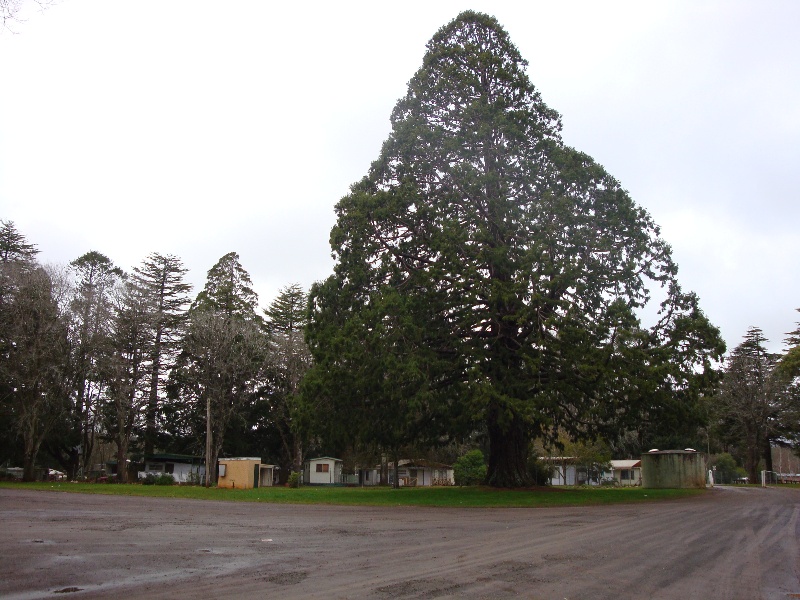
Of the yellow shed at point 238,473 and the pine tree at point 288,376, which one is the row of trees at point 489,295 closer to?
the yellow shed at point 238,473

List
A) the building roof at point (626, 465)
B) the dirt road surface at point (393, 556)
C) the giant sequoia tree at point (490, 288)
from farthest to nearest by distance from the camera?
the building roof at point (626, 465) → the giant sequoia tree at point (490, 288) → the dirt road surface at point (393, 556)

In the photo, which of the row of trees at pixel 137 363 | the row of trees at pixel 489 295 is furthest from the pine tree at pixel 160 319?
the row of trees at pixel 489 295

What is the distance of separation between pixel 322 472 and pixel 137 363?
61.2ft

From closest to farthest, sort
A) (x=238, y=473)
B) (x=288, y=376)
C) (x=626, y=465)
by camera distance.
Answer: (x=238, y=473)
(x=288, y=376)
(x=626, y=465)

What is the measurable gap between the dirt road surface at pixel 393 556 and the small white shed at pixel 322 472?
42.3 metres

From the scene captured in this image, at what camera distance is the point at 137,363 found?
162 feet

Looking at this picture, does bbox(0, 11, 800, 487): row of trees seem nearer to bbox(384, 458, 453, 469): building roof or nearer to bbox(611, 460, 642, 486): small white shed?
bbox(384, 458, 453, 469): building roof

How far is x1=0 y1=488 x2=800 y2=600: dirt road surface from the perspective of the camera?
7512mm

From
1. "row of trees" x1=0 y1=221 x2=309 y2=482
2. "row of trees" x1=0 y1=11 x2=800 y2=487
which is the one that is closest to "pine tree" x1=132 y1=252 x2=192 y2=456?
"row of trees" x1=0 y1=221 x2=309 y2=482

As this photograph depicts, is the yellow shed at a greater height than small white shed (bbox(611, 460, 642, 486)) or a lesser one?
greater

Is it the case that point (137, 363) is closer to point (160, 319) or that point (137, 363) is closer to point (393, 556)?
point (160, 319)

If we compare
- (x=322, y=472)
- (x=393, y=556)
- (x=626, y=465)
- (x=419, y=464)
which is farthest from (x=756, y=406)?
(x=393, y=556)

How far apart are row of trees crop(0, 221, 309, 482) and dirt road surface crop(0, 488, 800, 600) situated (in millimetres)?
20470

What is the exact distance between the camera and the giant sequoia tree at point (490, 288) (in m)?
24.0
